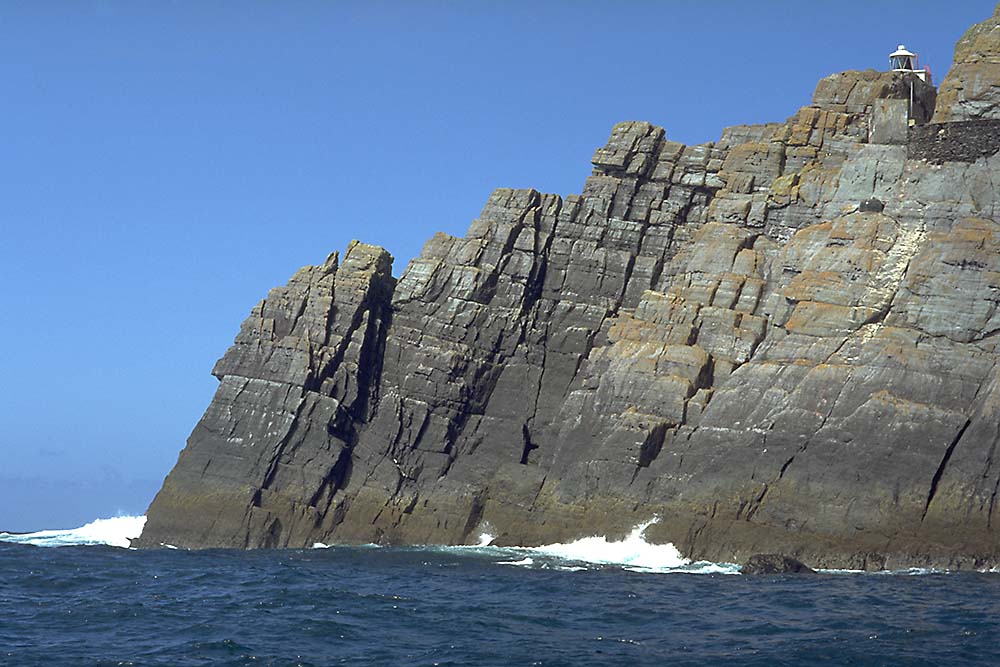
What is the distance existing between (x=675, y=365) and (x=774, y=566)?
1440cm

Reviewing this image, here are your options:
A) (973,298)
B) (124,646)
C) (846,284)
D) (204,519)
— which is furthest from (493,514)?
(124,646)

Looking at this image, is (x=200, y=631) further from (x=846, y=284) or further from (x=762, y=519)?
(x=846, y=284)

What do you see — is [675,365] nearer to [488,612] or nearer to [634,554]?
[634,554]

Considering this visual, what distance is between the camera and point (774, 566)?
5803 centimetres

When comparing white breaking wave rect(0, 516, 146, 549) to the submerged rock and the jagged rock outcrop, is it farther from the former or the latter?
the jagged rock outcrop

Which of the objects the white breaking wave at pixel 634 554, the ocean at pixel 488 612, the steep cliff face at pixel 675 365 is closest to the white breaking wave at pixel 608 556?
the white breaking wave at pixel 634 554

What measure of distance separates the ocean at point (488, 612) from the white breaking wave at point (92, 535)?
1159 centimetres

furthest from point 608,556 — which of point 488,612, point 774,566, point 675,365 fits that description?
point 488,612

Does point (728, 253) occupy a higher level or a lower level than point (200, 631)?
higher

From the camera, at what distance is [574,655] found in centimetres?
4081

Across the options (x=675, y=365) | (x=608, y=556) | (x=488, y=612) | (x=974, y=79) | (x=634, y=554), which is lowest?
(x=488, y=612)

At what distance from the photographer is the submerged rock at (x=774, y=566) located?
190 ft

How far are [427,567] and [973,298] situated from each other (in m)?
27.1

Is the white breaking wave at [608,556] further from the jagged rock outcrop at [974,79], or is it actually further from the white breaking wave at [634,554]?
the jagged rock outcrop at [974,79]
